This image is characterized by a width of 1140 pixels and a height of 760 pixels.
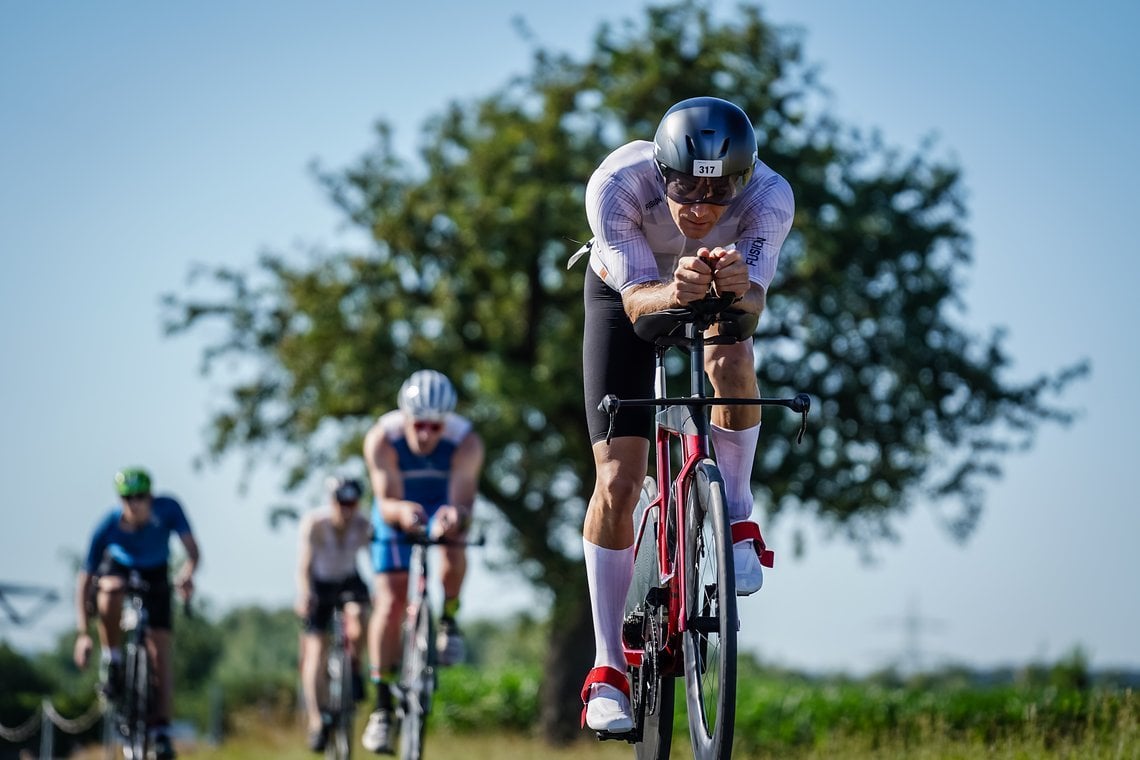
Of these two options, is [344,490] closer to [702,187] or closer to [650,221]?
[650,221]

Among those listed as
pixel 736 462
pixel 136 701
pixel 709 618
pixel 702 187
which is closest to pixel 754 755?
pixel 136 701

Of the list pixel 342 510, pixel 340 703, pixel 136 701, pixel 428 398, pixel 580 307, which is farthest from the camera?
pixel 580 307

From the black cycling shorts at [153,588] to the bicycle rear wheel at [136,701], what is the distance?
0.77 feet

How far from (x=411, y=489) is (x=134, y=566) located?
9.22 feet

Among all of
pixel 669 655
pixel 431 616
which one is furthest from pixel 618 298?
pixel 431 616

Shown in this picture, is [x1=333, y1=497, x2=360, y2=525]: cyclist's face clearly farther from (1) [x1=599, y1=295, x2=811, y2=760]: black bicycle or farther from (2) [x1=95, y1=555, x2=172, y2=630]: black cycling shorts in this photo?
A: (1) [x1=599, y1=295, x2=811, y2=760]: black bicycle

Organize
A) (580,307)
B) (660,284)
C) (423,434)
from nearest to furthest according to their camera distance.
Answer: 1. (660,284)
2. (423,434)
3. (580,307)

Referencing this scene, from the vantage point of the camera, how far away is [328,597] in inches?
486

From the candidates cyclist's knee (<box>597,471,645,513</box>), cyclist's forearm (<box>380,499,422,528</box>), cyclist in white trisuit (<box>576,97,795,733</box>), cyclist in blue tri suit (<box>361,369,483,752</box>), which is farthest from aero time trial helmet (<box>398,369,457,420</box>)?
cyclist's knee (<box>597,471,645,513</box>)

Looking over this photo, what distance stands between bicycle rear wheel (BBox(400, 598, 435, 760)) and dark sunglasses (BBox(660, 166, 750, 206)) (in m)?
4.89

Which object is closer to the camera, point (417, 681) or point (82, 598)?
point (417, 681)

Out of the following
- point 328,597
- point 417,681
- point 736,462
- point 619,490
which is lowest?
point 417,681

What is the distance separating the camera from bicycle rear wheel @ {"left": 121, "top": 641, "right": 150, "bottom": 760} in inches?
446

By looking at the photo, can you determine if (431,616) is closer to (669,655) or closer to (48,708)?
(669,655)
